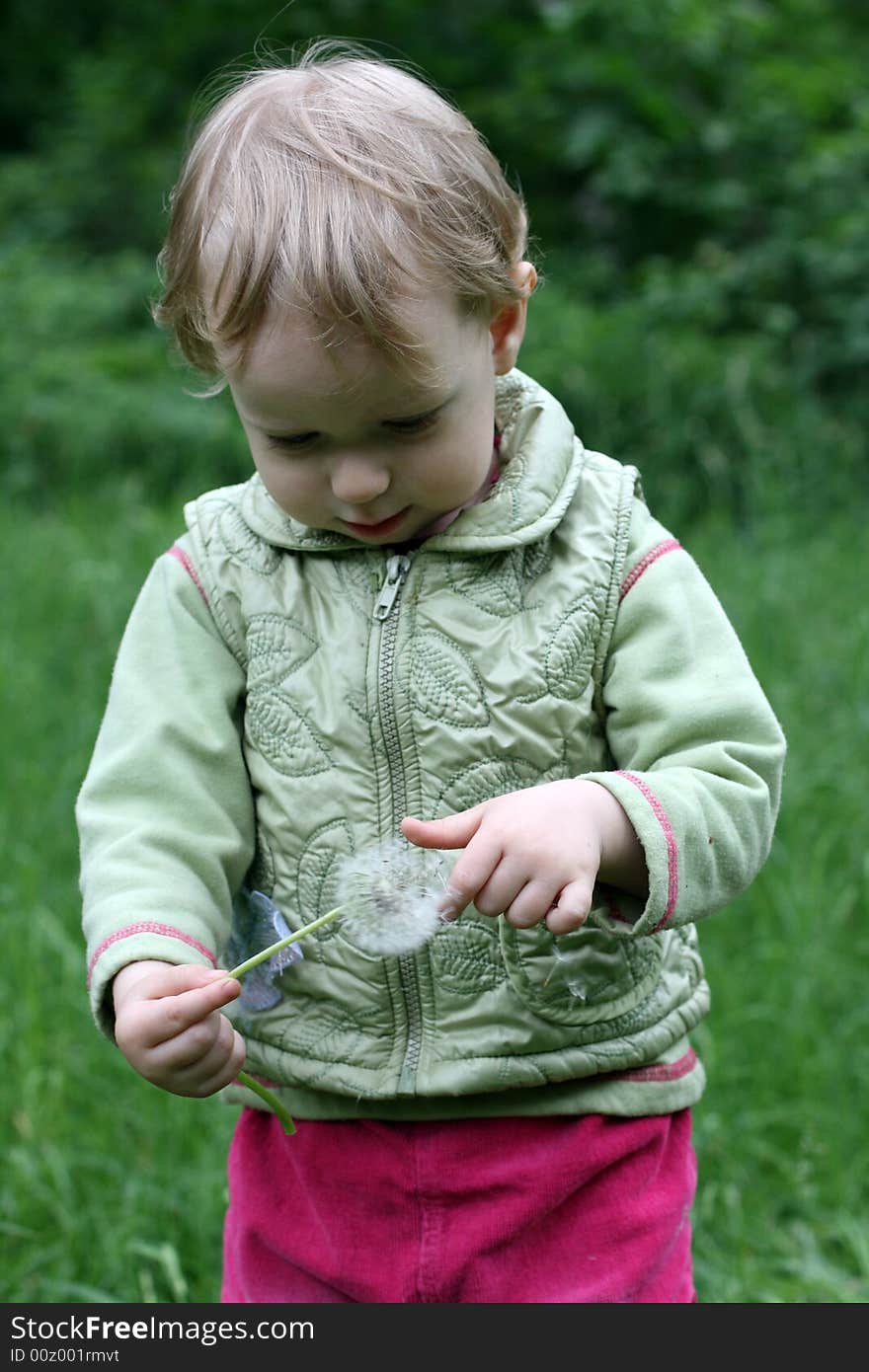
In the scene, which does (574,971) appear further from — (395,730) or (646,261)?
(646,261)

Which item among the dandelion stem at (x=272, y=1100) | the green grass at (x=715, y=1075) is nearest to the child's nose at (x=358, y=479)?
the dandelion stem at (x=272, y=1100)

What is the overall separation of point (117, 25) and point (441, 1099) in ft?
25.8

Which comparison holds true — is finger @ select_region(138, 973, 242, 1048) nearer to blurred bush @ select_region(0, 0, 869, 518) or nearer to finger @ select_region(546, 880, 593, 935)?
finger @ select_region(546, 880, 593, 935)

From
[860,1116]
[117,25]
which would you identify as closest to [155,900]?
[860,1116]

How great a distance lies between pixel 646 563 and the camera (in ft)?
5.79

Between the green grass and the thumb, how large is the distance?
4.28ft

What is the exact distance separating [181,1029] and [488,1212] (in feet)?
1.49

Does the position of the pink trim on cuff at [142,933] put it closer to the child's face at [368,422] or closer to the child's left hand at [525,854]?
the child's left hand at [525,854]

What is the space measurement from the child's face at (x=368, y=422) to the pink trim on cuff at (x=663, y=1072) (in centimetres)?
65

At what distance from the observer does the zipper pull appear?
1761mm

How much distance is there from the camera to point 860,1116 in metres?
2.88

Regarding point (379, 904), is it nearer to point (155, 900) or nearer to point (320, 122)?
point (155, 900)

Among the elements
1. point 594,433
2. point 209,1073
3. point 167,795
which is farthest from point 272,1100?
point 594,433

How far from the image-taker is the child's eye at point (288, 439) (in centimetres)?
165
